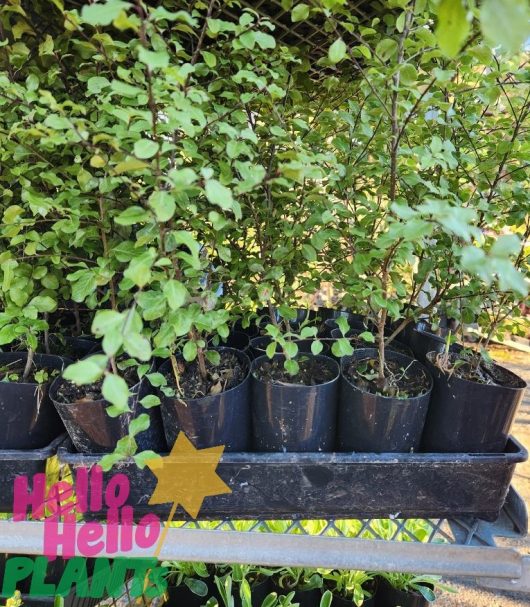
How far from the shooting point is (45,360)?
808 millimetres

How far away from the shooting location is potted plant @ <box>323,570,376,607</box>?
114cm

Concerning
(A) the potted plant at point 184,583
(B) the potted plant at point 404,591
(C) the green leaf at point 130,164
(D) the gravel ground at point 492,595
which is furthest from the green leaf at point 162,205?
(D) the gravel ground at point 492,595

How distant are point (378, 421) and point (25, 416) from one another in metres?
0.62

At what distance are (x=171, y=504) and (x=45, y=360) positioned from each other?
1.23 feet

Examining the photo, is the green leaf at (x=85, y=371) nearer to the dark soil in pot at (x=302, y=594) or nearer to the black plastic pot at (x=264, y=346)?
the black plastic pot at (x=264, y=346)

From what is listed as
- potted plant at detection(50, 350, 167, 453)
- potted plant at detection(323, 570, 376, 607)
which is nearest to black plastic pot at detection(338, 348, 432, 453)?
potted plant at detection(50, 350, 167, 453)

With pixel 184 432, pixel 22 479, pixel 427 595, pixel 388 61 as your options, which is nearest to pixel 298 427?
pixel 184 432

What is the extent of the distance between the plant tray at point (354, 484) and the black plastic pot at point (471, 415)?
0.11ft

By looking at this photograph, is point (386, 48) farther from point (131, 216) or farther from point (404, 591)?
point (404, 591)

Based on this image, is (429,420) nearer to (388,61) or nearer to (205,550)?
(205,550)

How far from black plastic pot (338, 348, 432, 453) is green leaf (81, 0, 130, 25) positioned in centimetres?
61

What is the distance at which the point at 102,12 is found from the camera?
32 centimetres

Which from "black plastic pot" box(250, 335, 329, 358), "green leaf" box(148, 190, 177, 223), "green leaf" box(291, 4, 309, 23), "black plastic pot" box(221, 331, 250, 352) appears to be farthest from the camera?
"black plastic pot" box(221, 331, 250, 352)

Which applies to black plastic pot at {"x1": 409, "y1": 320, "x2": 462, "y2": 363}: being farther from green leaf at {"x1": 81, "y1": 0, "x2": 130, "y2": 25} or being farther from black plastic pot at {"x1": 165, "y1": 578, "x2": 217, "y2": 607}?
black plastic pot at {"x1": 165, "y1": 578, "x2": 217, "y2": 607}
